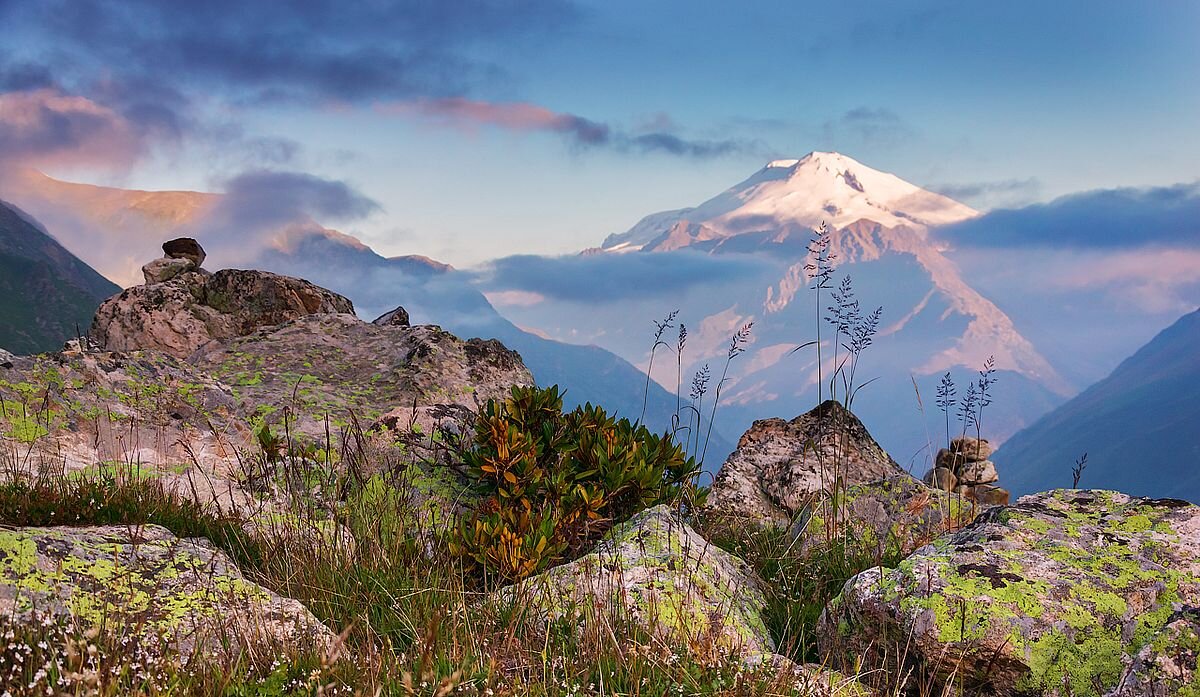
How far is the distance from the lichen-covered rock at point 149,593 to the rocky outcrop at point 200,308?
913 cm

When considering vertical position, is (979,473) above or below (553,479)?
above

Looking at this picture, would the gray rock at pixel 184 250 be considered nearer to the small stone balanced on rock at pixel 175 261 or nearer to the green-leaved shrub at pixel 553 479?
the small stone balanced on rock at pixel 175 261

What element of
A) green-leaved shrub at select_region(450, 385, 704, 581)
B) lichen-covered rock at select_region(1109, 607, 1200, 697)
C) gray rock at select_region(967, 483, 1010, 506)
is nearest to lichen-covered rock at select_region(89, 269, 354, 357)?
green-leaved shrub at select_region(450, 385, 704, 581)

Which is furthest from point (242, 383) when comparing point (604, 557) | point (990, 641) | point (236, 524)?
point (990, 641)

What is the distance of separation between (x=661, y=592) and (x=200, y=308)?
12.5 m

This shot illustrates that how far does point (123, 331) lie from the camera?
14.9 meters

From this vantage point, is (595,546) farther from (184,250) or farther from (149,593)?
(184,250)

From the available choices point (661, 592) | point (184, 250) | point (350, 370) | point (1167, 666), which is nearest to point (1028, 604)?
point (1167, 666)

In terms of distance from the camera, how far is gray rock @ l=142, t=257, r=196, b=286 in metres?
17.9

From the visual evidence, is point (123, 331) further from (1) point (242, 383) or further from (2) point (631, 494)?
(2) point (631, 494)

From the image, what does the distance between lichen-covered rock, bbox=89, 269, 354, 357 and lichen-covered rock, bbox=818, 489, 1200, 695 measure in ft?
41.2

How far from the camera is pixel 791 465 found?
365 inches

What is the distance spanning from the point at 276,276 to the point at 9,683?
42.2 feet

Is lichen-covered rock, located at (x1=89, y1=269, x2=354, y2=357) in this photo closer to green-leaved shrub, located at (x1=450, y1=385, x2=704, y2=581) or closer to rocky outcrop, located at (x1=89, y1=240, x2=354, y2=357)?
rocky outcrop, located at (x1=89, y1=240, x2=354, y2=357)
